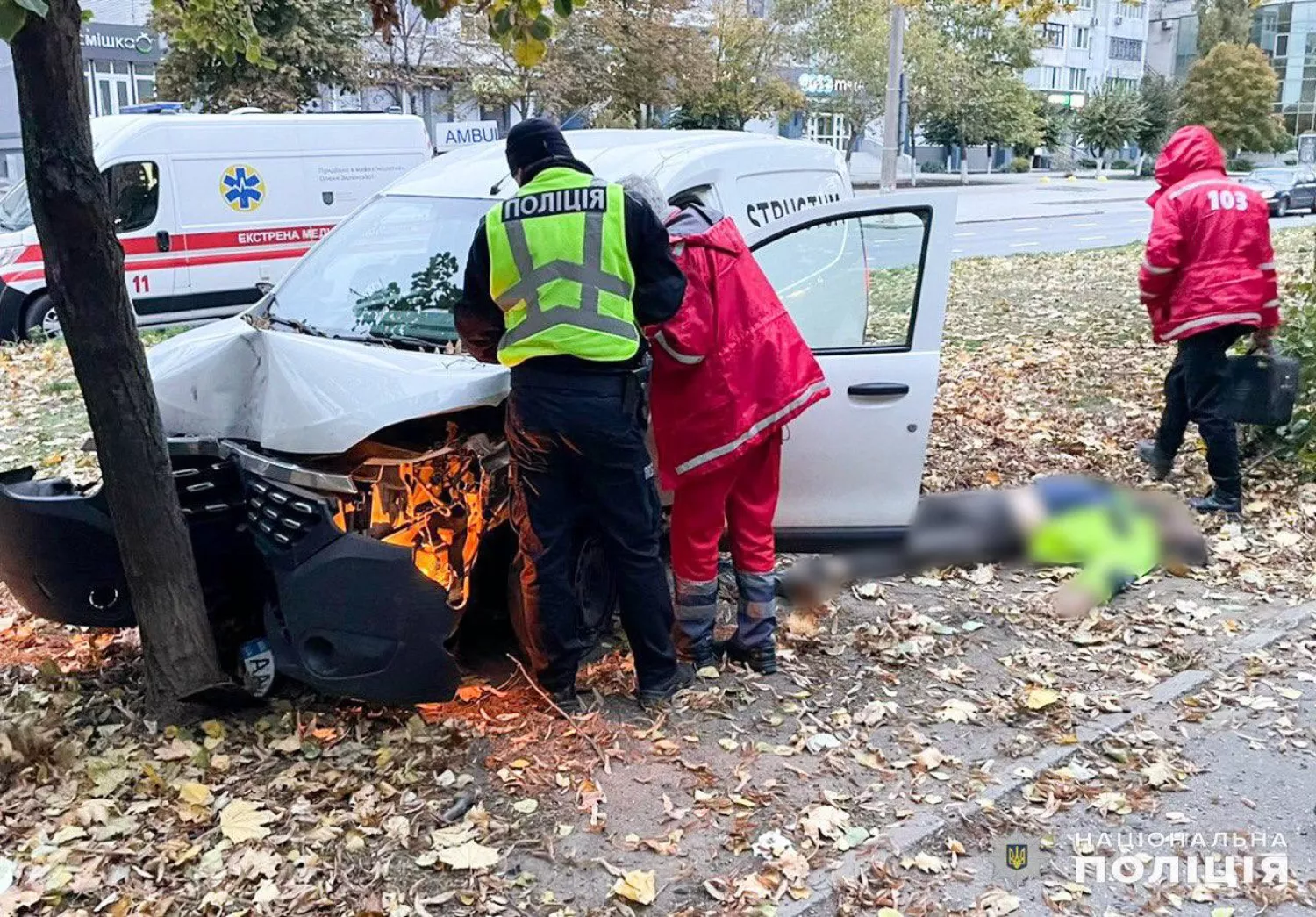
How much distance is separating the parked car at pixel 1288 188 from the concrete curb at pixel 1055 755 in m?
31.5

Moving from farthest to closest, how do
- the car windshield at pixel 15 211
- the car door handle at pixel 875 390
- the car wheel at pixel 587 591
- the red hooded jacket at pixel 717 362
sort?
the car windshield at pixel 15 211 → the car door handle at pixel 875 390 → the car wheel at pixel 587 591 → the red hooded jacket at pixel 717 362

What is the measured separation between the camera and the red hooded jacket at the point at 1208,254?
618 cm

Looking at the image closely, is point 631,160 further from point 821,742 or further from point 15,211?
point 15,211

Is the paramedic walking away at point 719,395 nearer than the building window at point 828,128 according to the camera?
Yes

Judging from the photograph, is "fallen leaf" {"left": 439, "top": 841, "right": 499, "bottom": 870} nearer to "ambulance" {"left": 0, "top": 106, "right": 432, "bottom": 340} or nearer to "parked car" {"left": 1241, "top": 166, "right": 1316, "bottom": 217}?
"ambulance" {"left": 0, "top": 106, "right": 432, "bottom": 340}

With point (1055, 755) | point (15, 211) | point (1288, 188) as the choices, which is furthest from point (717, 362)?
point (1288, 188)

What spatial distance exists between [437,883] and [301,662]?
0.88 meters

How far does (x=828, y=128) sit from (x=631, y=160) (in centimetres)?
5036

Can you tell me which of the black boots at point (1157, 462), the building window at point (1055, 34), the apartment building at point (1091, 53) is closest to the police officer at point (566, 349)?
the black boots at point (1157, 462)

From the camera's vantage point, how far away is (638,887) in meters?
3.34

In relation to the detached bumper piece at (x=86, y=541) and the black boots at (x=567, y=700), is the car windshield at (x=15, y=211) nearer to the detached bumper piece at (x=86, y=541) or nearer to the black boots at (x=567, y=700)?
the detached bumper piece at (x=86, y=541)

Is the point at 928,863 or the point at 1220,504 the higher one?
the point at 1220,504

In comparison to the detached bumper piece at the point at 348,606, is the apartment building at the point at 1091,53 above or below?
above

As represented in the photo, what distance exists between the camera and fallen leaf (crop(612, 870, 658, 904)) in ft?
10.9
